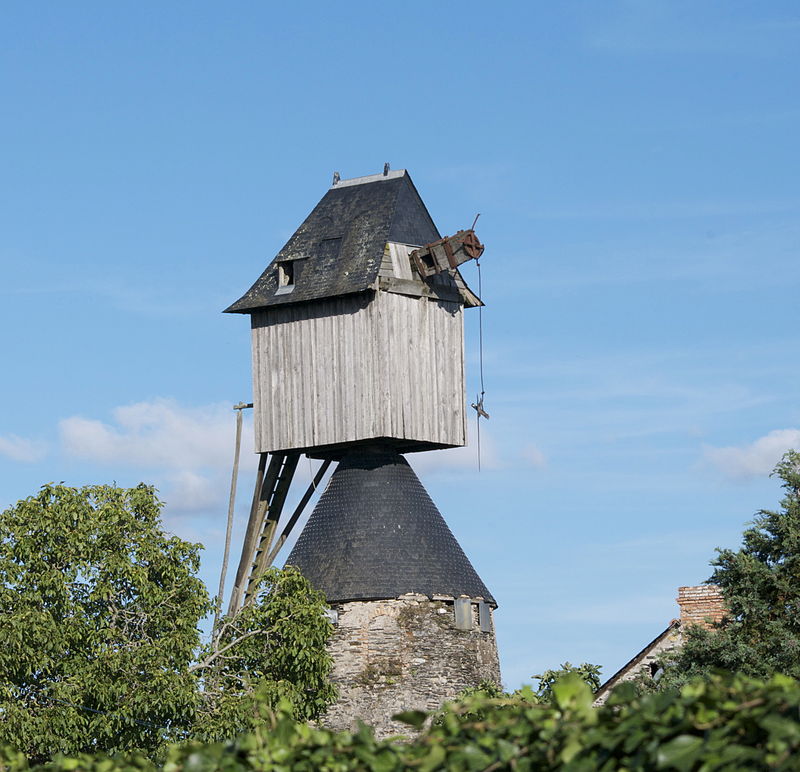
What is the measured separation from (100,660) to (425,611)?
820 centimetres

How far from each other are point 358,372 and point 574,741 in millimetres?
25057

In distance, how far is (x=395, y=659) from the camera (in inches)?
1164

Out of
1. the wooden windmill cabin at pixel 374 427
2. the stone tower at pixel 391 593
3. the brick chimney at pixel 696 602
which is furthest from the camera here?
the wooden windmill cabin at pixel 374 427

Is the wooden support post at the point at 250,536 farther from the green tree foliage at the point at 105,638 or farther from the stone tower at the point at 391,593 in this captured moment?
the green tree foliage at the point at 105,638

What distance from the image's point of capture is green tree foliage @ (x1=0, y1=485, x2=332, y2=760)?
939 inches

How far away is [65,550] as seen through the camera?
82.6 feet

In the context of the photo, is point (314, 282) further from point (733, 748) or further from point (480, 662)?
point (733, 748)

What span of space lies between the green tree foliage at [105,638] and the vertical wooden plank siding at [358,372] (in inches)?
232

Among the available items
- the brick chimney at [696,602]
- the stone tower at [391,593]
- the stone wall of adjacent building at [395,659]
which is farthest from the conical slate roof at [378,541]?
the brick chimney at [696,602]

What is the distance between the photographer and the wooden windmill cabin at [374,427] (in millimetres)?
29891

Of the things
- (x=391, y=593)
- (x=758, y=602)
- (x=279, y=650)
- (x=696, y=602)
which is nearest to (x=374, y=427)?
(x=391, y=593)

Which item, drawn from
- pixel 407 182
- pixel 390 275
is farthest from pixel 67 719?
pixel 407 182

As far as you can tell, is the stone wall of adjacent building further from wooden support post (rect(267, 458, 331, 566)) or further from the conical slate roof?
wooden support post (rect(267, 458, 331, 566))

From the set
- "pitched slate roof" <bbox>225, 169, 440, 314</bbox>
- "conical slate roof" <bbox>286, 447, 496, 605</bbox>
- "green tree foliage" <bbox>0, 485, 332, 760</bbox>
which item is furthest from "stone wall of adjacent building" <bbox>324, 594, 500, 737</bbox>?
"pitched slate roof" <bbox>225, 169, 440, 314</bbox>
